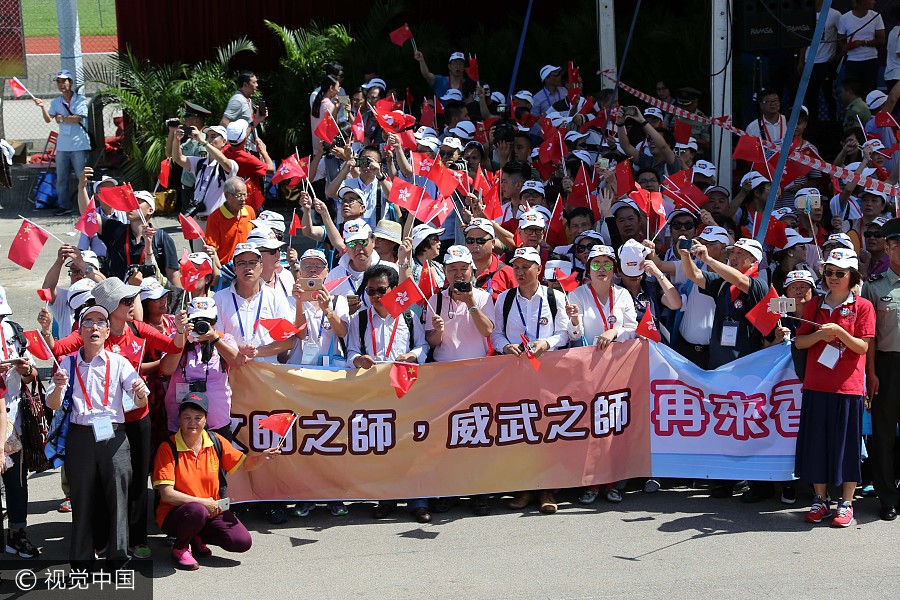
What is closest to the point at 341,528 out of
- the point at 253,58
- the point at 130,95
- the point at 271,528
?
the point at 271,528

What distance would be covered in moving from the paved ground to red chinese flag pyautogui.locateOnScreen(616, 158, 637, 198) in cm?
325

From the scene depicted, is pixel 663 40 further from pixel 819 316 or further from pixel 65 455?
pixel 65 455

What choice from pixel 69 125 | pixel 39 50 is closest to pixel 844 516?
pixel 69 125

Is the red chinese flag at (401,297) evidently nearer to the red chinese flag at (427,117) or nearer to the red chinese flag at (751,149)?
the red chinese flag at (751,149)

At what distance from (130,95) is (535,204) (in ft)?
27.2

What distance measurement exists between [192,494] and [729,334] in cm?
382

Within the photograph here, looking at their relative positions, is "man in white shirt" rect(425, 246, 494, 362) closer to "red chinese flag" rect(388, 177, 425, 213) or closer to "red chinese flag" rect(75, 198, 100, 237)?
"red chinese flag" rect(388, 177, 425, 213)

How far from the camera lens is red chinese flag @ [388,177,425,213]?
31.9 feet

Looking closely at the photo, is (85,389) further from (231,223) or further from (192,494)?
(231,223)

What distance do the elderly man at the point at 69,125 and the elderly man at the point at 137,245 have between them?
23.4 feet

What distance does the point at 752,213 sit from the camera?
11.3 meters

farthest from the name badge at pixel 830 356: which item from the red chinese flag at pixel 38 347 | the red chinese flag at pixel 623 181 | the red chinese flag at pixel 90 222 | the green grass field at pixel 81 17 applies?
the green grass field at pixel 81 17

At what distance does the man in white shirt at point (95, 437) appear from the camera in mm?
7246

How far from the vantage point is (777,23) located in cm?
1274
